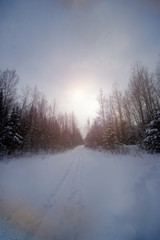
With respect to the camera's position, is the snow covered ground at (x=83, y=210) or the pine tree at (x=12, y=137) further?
the pine tree at (x=12, y=137)

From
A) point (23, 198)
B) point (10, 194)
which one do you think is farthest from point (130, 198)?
point (10, 194)

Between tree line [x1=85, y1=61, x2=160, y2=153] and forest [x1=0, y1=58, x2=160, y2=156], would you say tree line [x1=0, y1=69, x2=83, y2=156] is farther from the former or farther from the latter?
tree line [x1=85, y1=61, x2=160, y2=153]

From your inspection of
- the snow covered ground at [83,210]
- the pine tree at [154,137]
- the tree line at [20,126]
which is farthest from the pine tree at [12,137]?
the pine tree at [154,137]

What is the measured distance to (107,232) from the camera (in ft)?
8.16

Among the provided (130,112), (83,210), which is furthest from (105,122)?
(83,210)

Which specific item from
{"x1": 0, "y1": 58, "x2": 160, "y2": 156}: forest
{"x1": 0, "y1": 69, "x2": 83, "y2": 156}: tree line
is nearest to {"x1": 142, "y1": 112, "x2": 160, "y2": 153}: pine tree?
{"x1": 0, "y1": 58, "x2": 160, "y2": 156}: forest

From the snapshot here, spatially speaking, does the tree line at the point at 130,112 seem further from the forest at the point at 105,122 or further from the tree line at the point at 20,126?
the tree line at the point at 20,126

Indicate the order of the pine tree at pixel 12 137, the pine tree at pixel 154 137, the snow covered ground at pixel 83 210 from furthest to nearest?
1. the pine tree at pixel 12 137
2. the pine tree at pixel 154 137
3. the snow covered ground at pixel 83 210

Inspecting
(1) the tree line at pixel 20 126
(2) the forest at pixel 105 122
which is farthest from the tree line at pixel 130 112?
(1) the tree line at pixel 20 126

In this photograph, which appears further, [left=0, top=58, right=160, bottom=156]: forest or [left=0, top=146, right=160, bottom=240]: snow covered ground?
[left=0, top=58, right=160, bottom=156]: forest

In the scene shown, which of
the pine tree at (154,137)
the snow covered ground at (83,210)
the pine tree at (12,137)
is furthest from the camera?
the pine tree at (12,137)

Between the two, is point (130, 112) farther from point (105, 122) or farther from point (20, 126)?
point (20, 126)

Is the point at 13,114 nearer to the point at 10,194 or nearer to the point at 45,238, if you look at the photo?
the point at 10,194

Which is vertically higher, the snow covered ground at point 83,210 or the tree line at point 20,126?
the tree line at point 20,126
